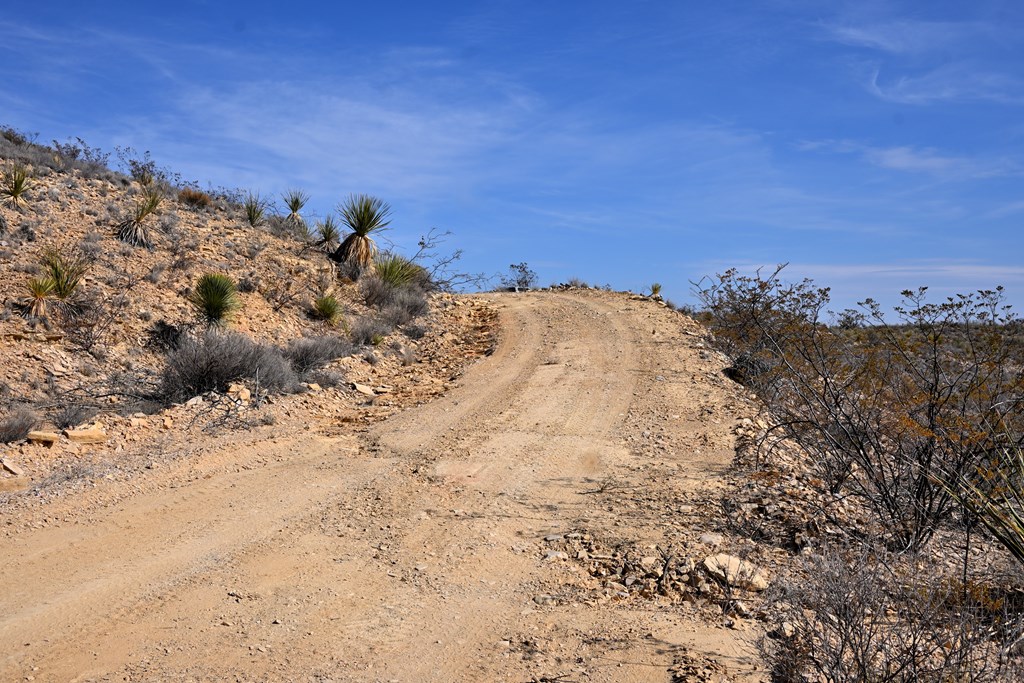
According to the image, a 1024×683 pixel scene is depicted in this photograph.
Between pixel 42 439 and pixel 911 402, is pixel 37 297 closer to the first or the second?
pixel 42 439

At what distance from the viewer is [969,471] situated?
22.4ft

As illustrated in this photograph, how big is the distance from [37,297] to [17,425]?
419cm

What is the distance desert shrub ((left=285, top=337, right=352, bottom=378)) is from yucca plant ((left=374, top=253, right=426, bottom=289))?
17.0ft

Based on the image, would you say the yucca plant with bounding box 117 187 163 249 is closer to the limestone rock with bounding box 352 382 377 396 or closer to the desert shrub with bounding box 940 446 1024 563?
the limestone rock with bounding box 352 382 377 396

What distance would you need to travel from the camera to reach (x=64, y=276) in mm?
13156

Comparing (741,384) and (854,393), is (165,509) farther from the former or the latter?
(741,384)

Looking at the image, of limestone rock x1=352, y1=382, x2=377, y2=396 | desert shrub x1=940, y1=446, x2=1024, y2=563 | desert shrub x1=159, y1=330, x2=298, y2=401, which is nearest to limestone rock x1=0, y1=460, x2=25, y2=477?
desert shrub x1=159, y1=330, x2=298, y2=401

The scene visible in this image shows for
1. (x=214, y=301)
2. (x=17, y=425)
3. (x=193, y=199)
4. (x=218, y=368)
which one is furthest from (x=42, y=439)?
(x=193, y=199)

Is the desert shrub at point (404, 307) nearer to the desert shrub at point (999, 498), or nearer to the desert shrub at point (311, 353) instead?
the desert shrub at point (311, 353)

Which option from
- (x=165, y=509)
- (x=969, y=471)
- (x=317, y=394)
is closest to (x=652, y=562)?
(x=969, y=471)

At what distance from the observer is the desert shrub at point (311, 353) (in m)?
13.5

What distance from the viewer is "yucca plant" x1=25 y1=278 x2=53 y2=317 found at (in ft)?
40.8

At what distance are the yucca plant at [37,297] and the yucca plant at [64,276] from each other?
10cm

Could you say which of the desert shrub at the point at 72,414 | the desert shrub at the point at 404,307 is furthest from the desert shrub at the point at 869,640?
the desert shrub at the point at 404,307
